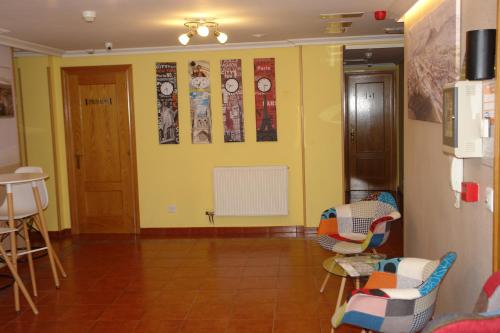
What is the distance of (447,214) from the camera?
3.41 m

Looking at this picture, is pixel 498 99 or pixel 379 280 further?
pixel 379 280

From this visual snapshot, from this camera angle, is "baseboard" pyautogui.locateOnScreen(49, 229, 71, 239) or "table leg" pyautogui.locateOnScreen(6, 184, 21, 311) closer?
"table leg" pyautogui.locateOnScreen(6, 184, 21, 311)

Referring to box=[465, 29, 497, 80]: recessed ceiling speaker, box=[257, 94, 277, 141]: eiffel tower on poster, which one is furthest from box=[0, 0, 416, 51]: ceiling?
box=[465, 29, 497, 80]: recessed ceiling speaker

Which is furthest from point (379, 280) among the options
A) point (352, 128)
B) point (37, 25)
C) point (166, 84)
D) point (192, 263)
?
point (352, 128)

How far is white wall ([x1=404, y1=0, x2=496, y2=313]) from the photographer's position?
8.91 ft

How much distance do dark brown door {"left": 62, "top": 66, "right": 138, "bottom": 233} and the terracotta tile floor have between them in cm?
58

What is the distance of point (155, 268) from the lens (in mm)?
5625

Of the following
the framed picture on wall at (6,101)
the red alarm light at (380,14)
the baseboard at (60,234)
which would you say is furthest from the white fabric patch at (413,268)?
the baseboard at (60,234)

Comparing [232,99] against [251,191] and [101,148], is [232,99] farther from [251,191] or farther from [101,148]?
[101,148]

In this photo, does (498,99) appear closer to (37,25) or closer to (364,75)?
(37,25)

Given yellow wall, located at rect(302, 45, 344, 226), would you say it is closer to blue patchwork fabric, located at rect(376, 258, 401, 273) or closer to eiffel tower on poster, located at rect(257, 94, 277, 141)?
eiffel tower on poster, located at rect(257, 94, 277, 141)

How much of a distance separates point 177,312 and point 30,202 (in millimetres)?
1854

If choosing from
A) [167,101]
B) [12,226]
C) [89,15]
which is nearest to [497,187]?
[89,15]

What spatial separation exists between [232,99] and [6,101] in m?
2.67
